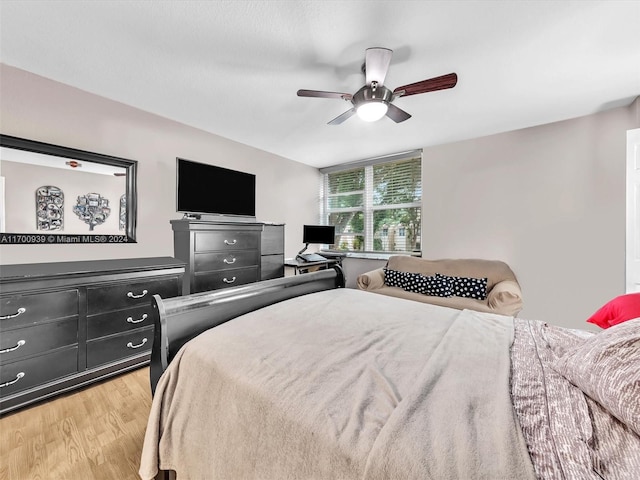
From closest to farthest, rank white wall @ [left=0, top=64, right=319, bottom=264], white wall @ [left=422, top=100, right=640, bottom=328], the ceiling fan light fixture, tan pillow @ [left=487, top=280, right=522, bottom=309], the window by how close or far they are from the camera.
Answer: the ceiling fan light fixture, white wall @ [left=0, top=64, right=319, bottom=264], tan pillow @ [left=487, top=280, right=522, bottom=309], white wall @ [left=422, top=100, right=640, bottom=328], the window

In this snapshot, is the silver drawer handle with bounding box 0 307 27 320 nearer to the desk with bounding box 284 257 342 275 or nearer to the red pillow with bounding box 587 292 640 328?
the desk with bounding box 284 257 342 275

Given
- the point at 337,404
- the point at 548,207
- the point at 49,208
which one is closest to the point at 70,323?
the point at 49,208

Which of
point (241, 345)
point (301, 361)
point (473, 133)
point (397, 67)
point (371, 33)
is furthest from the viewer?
point (473, 133)

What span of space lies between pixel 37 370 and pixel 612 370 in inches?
115

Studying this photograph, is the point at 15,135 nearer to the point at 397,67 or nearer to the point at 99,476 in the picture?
the point at 99,476

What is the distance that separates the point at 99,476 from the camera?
4.24ft

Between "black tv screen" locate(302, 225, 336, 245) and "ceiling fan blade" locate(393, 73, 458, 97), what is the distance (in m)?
2.58

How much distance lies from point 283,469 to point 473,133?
12.2ft

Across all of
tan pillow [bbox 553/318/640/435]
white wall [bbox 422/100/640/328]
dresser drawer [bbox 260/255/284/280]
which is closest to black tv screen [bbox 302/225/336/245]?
dresser drawer [bbox 260/255/284/280]

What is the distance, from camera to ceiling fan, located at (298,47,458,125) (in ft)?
5.63

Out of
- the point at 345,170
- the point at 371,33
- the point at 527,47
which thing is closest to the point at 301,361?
the point at 371,33

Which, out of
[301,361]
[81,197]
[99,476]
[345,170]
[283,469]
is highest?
[345,170]

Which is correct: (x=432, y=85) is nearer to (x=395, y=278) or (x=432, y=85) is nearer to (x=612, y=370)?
(x=612, y=370)

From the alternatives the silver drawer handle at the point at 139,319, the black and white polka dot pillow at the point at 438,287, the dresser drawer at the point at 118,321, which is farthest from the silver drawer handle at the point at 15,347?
the black and white polka dot pillow at the point at 438,287
